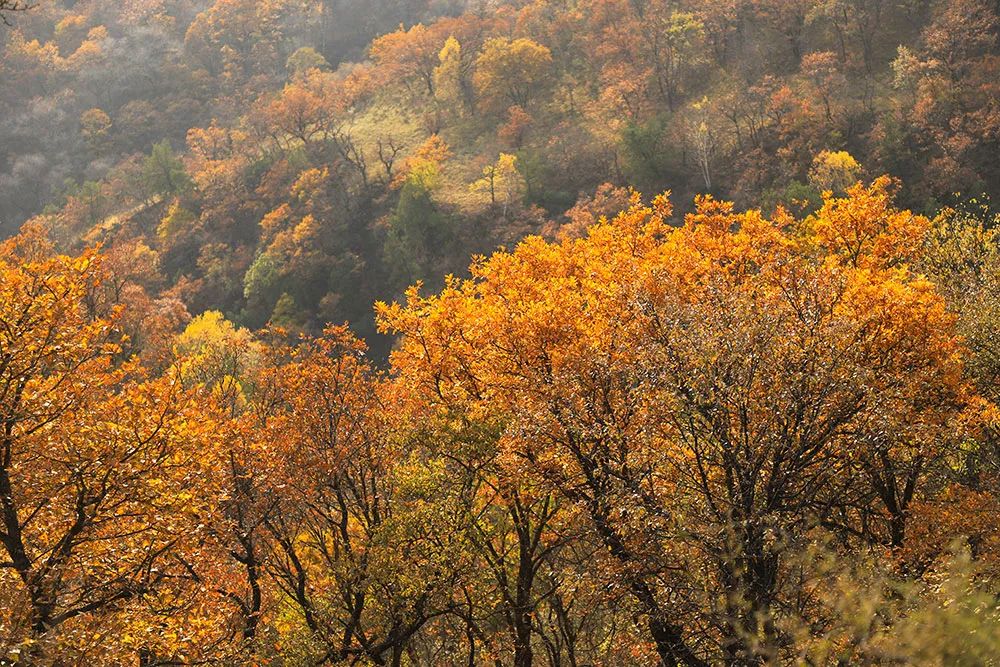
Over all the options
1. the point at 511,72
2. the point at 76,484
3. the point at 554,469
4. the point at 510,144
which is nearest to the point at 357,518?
the point at 554,469

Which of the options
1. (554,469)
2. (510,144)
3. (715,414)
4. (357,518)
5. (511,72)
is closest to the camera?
(715,414)

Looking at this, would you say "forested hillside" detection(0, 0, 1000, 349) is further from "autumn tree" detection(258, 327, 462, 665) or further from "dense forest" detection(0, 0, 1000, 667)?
"autumn tree" detection(258, 327, 462, 665)

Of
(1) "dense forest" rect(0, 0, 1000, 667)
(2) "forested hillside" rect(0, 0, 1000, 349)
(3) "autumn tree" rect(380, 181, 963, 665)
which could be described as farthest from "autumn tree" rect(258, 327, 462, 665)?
(2) "forested hillside" rect(0, 0, 1000, 349)

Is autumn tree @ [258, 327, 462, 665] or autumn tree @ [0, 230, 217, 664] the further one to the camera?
autumn tree @ [258, 327, 462, 665]

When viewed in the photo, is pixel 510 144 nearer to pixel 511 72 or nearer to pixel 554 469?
pixel 511 72

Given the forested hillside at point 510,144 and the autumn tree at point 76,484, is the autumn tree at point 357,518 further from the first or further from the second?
the forested hillside at point 510,144

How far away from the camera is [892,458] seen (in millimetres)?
20562

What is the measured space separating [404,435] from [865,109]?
237 ft

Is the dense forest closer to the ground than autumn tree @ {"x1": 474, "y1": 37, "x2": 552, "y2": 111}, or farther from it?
closer to the ground

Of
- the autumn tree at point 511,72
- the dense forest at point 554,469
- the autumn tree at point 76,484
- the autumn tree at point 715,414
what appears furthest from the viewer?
the autumn tree at point 511,72

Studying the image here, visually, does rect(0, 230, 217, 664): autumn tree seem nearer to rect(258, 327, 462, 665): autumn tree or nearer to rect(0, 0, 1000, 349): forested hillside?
rect(258, 327, 462, 665): autumn tree

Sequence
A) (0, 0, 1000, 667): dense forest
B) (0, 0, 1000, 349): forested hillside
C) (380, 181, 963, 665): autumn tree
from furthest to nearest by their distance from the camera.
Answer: (0, 0, 1000, 349): forested hillside < (380, 181, 963, 665): autumn tree < (0, 0, 1000, 667): dense forest

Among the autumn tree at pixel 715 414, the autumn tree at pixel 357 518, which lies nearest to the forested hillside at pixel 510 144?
the autumn tree at pixel 715 414

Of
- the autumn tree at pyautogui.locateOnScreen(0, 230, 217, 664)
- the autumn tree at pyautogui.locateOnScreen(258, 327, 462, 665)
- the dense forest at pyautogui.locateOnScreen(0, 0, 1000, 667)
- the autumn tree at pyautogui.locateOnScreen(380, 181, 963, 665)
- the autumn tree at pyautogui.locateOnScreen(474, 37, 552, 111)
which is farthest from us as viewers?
the autumn tree at pyautogui.locateOnScreen(474, 37, 552, 111)
